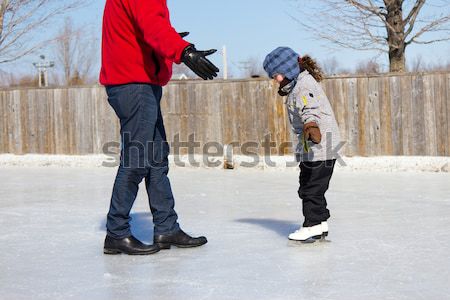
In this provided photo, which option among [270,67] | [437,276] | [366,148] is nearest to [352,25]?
[366,148]

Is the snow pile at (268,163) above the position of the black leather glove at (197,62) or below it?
below

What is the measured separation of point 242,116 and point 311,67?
6703 mm

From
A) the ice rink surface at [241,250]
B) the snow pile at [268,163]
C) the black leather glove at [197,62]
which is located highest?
the black leather glove at [197,62]

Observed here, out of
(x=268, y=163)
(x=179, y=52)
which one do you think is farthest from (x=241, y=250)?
(x=268, y=163)

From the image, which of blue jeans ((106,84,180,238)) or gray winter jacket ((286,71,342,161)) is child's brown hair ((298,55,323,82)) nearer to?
gray winter jacket ((286,71,342,161))

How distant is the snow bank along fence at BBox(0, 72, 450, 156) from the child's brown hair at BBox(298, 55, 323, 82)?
6.01 meters

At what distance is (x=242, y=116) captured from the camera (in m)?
10.5

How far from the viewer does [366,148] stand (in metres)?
9.73

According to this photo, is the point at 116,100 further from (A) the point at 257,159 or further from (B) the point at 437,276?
(A) the point at 257,159

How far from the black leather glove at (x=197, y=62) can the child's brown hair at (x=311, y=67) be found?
2.50ft

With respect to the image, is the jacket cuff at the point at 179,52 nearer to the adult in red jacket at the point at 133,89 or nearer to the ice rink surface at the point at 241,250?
the adult in red jacket at the point at 133,89

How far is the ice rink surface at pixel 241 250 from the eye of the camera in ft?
9.28

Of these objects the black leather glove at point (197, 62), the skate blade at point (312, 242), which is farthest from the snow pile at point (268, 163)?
the black leather glove at point (197, 62)

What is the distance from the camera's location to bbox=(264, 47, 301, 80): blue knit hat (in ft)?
12.1
